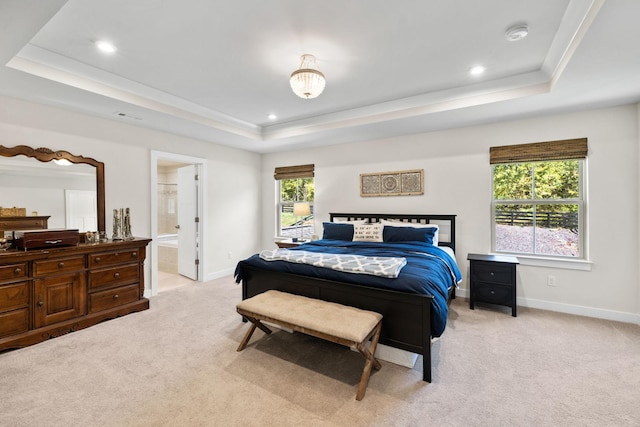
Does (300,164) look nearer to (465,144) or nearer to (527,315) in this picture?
(465,144)

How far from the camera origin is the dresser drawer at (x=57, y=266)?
2.74 m

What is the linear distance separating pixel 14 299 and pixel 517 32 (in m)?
4.81

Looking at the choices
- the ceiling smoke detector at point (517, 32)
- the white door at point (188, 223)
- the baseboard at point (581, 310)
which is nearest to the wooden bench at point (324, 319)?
the ceiling smoke detector at point (517, 32)

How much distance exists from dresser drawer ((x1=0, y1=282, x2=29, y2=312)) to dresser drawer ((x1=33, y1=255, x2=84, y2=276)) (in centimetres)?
14

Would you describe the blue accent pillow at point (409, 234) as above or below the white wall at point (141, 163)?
below

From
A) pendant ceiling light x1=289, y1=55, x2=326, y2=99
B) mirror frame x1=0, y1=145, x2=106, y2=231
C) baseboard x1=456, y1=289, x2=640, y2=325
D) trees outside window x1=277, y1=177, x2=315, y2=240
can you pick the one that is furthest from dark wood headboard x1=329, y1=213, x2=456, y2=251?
mirror frame x1=0, y1=145, x2=106, y2=231

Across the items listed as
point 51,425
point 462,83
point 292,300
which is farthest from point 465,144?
point 51,425

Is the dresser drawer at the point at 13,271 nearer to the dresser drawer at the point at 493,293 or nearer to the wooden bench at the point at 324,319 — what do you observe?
the wooden bench at the point at 324,319

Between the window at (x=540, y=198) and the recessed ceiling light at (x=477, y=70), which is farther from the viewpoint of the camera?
the window at (x=540, y=198)

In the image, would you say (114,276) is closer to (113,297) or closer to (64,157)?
(113,297)

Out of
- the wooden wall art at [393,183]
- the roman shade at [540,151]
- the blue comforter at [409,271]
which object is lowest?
the blue comforter at [409,271]

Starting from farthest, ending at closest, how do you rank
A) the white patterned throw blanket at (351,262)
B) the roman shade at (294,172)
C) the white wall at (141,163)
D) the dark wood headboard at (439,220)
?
the roman shade at (294,172) → the dark wood headboard at (439,220) → the white wall at (141,163) → the white patterned throw blanket at (351,262)

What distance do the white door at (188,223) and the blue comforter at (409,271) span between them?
2230mm

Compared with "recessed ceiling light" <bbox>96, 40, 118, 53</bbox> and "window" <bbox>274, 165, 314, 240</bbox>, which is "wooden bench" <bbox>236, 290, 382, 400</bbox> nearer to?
"recessed ceiling light" <bbox>96, 40, 118, 53</bbox>
